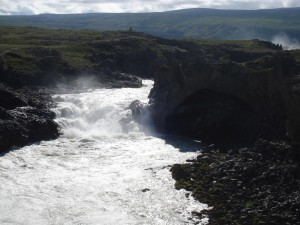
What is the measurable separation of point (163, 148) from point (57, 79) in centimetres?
4554

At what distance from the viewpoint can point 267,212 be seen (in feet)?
132

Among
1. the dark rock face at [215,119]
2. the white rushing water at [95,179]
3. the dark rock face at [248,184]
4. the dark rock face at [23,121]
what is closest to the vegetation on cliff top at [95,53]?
the dark rock face at [23,121]

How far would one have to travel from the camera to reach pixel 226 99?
7019 cm

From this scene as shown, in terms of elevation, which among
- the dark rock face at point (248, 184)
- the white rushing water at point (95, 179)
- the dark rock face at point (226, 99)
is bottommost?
the white rushing water at point (95, 179)

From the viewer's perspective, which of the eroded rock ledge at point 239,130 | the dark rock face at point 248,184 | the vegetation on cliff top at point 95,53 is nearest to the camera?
the dark rock face at point 248,184

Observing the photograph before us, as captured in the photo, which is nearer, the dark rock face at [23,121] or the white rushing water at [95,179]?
the white rushing water at [95,179]

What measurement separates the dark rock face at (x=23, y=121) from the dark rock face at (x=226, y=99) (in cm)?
1722

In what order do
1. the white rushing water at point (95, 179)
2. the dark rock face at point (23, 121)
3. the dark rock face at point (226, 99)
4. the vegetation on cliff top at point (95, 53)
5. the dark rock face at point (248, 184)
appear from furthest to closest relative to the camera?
the vegetation on cliff top at point (95, 53), the dark rock face at point (226, 99), the dark rock face at point (23, 121), the white rushing water at point (95, 179), the dark rock face at point (248, 184)

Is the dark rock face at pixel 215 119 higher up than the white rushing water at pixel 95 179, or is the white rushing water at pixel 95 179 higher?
the dark rock face at pixel 215 119

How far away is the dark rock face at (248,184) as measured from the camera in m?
40.2

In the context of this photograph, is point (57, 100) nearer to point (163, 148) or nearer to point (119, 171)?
point (163, 148)

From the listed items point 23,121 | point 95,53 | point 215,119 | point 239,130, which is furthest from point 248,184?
point 95,53

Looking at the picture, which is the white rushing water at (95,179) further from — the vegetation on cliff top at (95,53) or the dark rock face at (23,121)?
the vegetation on cliff top at (95,53)

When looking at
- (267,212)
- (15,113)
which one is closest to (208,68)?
(15,113)
